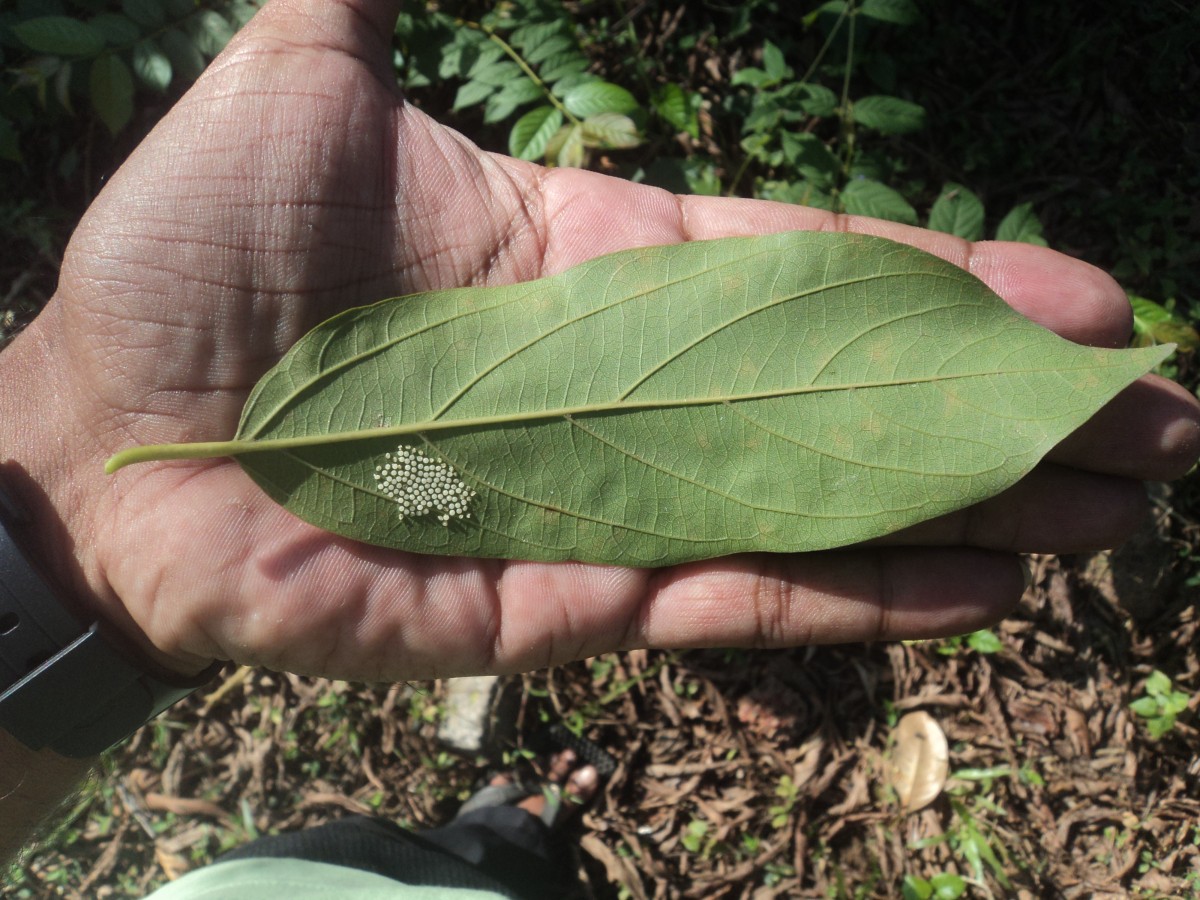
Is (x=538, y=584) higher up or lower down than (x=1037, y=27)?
lower down

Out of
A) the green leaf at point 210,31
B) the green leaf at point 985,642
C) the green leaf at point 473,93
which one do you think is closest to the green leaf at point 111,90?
the green leaf at point 210,31

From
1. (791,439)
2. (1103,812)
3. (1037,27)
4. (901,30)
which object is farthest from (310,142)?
(1103,812)

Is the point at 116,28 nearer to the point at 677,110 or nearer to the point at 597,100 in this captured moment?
the point at 597,100

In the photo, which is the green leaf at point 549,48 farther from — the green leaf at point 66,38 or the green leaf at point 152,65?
the green leaf at point 66,38

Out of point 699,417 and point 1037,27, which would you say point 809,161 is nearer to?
point 699,417

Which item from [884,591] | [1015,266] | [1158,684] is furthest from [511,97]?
[1158,684]

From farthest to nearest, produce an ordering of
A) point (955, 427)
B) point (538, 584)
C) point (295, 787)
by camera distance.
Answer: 1. point (295, 787)
2. point (538, 584)
3. point (955, 427)
